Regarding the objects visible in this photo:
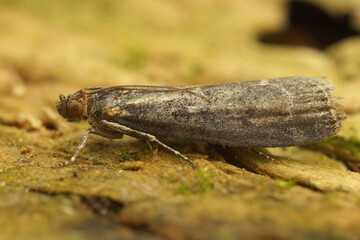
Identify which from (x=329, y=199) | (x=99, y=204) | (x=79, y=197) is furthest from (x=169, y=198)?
(x=329, y=199)

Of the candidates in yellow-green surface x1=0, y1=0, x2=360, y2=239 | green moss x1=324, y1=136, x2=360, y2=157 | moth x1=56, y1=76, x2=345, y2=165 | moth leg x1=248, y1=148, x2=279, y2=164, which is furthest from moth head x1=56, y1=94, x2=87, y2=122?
green moss x1=324, y1=136, x2=360, y2=157

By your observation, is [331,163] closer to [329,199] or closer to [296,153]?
[296,153]

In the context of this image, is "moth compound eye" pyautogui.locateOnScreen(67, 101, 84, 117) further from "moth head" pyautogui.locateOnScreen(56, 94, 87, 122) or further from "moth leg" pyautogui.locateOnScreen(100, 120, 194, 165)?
"moth leg" pyautogui.locateOnScreen(100, 120, 194, 165)

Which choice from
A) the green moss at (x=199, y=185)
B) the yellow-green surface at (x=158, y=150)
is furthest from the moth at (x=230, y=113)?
the green moss at (x=199, y=185)

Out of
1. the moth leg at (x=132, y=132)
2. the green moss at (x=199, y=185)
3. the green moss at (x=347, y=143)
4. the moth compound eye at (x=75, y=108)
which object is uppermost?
the green moss at (x=347, y=143)

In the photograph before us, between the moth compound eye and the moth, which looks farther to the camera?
the moth compound eye

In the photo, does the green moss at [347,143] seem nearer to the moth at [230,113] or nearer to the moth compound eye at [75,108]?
the moth at [230,113]

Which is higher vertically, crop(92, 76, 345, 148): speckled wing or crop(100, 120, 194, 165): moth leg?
crop(92, 76, 345, 148): speckled wing

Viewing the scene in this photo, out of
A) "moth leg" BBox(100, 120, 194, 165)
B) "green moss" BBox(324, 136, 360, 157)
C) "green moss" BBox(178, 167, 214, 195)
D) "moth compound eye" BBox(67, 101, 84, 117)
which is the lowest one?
"green moss" BBox(178, 167, 214, 195)
